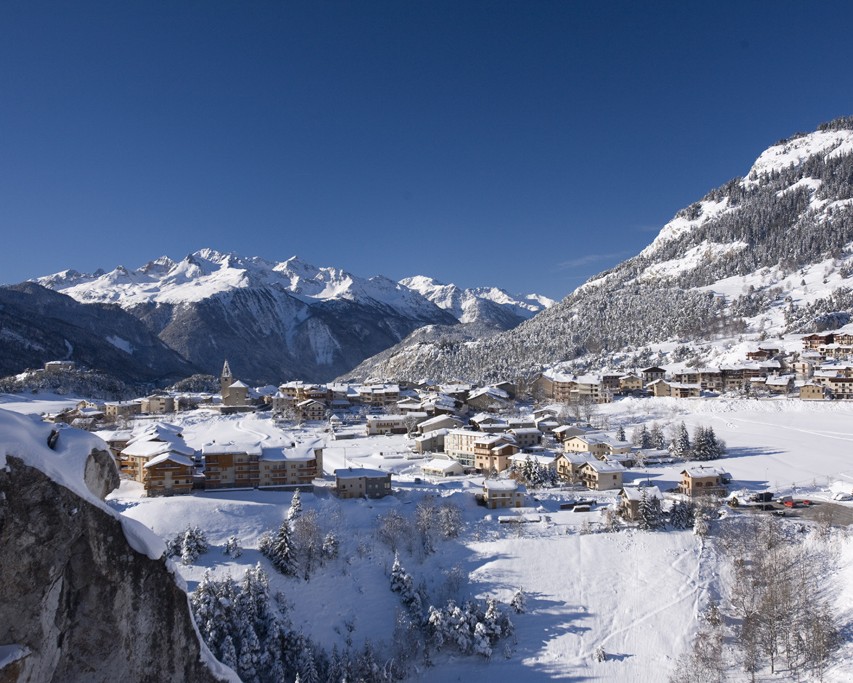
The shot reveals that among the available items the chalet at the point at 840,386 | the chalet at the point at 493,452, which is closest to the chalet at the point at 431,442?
the chalet at the point at 493,452

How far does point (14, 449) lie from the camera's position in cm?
658

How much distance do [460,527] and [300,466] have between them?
12821mm

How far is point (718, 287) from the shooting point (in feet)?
436

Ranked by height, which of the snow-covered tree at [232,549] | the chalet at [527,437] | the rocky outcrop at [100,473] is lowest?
the snow-covered tree at [232,549]

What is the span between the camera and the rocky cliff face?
654 centimetres

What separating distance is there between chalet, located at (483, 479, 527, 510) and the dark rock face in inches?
1368

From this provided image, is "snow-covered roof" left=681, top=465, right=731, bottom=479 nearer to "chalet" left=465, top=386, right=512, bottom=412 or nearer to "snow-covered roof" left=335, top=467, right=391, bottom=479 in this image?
"snow-covered roof" left=335, top=467, right=391, bottom=479

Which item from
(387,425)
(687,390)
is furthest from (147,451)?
(687,390)

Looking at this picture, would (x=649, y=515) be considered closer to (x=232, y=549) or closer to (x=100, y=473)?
(x=232, y=549)

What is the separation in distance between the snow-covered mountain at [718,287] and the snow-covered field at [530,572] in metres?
64.7

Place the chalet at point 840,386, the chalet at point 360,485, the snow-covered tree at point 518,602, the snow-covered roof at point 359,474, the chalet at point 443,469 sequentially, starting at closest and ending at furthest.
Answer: the snow-covered tree at point 518,602 < the chalet at point 360,485 < the snow-covered roof at point 359,474 < the chalet at point 443,469 < the chalet at point 840,386

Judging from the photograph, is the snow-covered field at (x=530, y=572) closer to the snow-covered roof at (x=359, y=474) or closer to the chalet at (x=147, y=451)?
the chalet at (x=147, y=451)

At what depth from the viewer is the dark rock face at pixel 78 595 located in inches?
258

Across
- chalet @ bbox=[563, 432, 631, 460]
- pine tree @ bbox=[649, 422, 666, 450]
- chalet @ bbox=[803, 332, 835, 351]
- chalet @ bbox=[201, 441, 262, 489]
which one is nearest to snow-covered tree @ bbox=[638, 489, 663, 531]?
chalet @ bbox=[563, 432, 631, 460]
